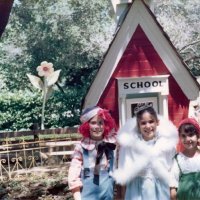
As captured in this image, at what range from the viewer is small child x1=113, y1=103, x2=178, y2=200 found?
419cm

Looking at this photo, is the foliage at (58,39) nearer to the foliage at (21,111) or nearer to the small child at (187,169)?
the foliage at (21,111)

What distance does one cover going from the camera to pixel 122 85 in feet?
28.1

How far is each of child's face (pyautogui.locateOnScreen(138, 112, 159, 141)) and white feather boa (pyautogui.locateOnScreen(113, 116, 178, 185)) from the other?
6cm

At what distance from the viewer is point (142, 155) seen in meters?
4.21

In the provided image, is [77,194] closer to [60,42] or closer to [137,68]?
[137,68]

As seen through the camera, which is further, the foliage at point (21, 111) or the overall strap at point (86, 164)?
the foliage at point (21, 111)

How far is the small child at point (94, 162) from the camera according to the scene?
431 cm

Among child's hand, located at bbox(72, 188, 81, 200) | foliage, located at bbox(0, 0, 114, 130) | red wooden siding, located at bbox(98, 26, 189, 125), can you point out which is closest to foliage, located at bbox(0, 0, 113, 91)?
foliage, located at bbox(0, 0, 114, 130)

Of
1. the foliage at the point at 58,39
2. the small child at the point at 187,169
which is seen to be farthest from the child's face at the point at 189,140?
the foliage at the point at 58,39

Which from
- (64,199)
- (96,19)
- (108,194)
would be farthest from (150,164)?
(96,19)

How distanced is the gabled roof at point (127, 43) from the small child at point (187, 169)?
169 inches

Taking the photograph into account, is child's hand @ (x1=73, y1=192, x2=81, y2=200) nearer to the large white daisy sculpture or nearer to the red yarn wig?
the red yarn wig

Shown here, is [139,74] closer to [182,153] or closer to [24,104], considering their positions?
[182,153]

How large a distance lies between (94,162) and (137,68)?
14.8 feet
